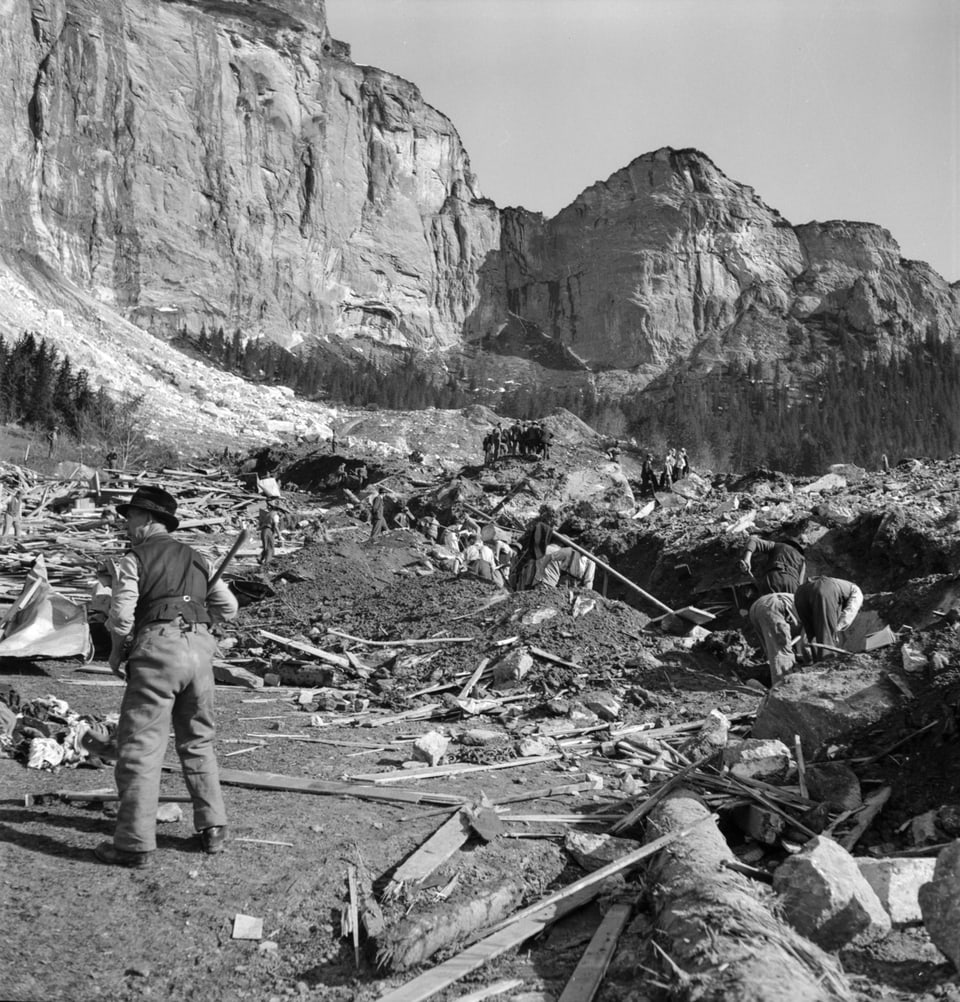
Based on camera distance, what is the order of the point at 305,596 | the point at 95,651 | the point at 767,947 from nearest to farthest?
1. the point at 767,947
2. the point at 95,651
3. the point at 305,596

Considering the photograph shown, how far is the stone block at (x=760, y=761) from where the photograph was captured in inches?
176

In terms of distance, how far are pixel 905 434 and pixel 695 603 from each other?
69.9m

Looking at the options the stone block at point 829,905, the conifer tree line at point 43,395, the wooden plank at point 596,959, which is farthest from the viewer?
the conifer tree line at point 43,395

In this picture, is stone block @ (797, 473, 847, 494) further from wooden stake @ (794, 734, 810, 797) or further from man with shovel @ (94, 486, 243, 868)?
man with shovel @ (94, 486, 243, 868)

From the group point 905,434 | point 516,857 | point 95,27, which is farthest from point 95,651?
point 95,27

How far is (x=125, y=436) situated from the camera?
129ft

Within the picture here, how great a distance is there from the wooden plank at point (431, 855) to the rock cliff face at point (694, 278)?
368 ft

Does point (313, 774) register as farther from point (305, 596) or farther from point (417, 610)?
point (305, 596)

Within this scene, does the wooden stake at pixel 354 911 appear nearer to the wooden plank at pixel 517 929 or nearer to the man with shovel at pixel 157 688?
the wooden plank at pixel 517 929

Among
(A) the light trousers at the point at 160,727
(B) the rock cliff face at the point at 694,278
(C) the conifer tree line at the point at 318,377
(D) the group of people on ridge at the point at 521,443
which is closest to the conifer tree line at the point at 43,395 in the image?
(D) the group of people on ridge at the point at 521,443

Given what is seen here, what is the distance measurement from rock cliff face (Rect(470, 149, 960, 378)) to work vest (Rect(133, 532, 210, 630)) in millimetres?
112158

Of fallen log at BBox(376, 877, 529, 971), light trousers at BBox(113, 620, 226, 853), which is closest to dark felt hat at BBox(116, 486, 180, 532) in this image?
light trousers at BBox(113, 620, 226, 853)

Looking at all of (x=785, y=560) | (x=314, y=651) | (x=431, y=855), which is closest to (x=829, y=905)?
(x=431, y=855)

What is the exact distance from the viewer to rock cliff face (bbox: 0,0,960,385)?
84625 millimetres
